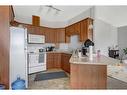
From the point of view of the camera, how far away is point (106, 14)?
17.1 ft

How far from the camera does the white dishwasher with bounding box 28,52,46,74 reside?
17.5 feet

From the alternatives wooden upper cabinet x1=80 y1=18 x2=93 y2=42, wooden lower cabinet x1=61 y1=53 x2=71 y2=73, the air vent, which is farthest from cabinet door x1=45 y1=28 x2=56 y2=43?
wooden upper cabinet x1=80 y1=18 x2=93 y2=42

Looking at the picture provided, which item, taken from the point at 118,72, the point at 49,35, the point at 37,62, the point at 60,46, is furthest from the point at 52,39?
the point at 118,72

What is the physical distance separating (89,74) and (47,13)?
13.3ft

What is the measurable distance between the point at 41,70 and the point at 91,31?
8.30ft

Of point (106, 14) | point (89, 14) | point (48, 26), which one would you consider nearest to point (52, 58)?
point (48, 26)

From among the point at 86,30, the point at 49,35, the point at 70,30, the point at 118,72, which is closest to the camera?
the point at 118,72

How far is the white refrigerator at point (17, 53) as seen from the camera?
3.11 m

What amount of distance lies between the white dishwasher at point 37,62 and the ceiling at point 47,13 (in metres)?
1.43

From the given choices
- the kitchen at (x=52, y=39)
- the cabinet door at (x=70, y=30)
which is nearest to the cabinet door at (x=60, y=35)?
the kitchen at (x=52, y=39)

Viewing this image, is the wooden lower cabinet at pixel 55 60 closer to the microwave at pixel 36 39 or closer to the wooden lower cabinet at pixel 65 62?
the wooden lower cabinet at pixel 65 62

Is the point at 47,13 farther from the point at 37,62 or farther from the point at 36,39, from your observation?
the point at 37,62

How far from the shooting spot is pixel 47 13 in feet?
19.6

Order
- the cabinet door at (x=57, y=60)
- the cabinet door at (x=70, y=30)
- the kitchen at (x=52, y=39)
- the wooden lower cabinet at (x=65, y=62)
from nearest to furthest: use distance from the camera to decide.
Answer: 1. the kitchen at (x=52, y=39)
2. the wooden lower cabinet at (x=65, y=62)
3. the cabinet door at (x=70, y=30)
4. the cabinet door at (x=57, y=60)
